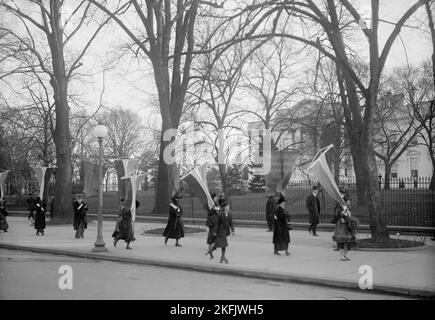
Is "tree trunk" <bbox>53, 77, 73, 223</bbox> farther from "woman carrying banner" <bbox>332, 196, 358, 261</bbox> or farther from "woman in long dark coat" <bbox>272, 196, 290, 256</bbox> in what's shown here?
"woman carrying banner" <bbox>332, 196, 358, 261</bbox>

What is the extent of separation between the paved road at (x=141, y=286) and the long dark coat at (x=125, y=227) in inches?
138

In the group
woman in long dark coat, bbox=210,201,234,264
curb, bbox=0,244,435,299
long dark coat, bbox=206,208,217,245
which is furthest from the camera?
long dark coat, bbox=206,208,217,245

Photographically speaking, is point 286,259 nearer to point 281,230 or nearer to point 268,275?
point 281,230

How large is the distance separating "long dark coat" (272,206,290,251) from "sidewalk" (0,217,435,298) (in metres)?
0.45

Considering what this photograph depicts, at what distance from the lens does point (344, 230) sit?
45.8ft

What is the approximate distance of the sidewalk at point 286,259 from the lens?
424 inches

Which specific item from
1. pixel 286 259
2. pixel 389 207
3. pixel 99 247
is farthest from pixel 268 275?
pixel 389 207

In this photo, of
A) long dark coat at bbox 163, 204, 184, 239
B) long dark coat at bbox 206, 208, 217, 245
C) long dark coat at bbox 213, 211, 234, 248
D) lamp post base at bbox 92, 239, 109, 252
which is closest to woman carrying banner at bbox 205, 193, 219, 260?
long dark coat at bbox 206, 208, 217, 245

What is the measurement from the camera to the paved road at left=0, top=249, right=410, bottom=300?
9.30 meters

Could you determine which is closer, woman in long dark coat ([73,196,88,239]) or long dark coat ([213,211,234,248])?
long dark coat ([213,211,234,248])

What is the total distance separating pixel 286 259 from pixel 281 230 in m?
1.26

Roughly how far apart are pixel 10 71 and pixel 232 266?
2108cm

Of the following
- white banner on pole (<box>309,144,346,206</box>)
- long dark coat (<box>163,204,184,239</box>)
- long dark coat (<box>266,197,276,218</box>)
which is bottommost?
long dark coat (<box>163,204,184,239</box>)

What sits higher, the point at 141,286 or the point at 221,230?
the point at 221,230
